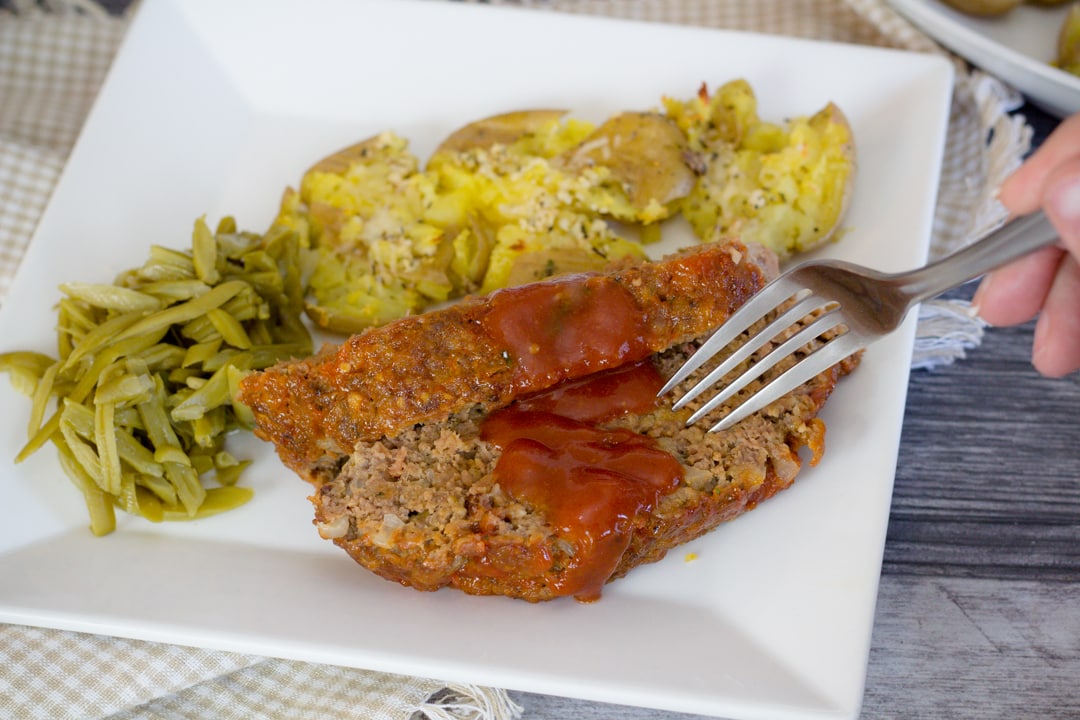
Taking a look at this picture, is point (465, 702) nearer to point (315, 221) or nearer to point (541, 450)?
point (541, 450)

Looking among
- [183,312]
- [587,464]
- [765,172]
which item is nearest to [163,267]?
[183,312]

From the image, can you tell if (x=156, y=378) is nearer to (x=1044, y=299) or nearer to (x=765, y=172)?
(x=765, y=172)

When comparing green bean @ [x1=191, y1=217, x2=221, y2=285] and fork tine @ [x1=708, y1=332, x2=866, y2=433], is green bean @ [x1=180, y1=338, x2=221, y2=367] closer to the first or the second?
green bean @ [x1=191, y1=217, x2=221, y2=285]

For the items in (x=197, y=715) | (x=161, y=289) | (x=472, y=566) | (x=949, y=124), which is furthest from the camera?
(x=949, y=124)

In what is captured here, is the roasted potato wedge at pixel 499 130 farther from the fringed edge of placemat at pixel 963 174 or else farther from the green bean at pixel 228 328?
the fringed edge of placemat at pixel 963 174

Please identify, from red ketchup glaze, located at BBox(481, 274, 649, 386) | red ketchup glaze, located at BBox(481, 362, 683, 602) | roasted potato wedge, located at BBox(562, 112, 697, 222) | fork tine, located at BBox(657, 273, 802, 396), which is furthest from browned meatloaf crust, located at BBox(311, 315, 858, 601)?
roasted potato wedge, located at BBox(562, 112, 697, 222)

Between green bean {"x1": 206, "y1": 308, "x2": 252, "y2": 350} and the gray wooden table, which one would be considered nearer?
the gray wooden table

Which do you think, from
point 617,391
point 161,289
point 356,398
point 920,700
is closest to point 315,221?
point 161,289
